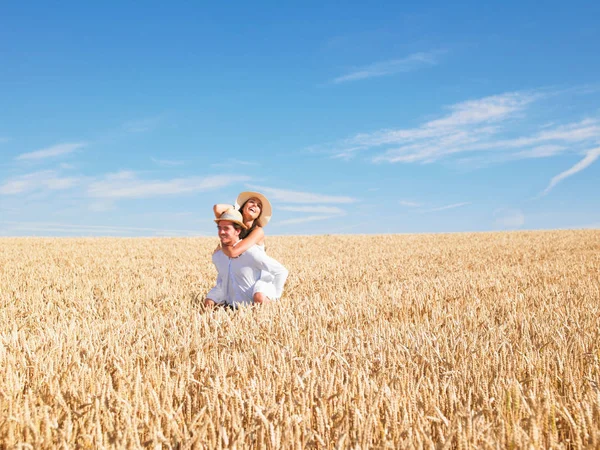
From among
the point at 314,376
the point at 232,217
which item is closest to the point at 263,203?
the point at 232,217

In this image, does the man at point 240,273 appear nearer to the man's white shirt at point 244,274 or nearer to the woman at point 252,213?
the man's white shirt at point 244,274

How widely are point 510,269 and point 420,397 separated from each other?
8.62 meters

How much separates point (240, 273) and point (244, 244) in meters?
0.55

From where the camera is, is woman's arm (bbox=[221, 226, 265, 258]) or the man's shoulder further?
the man's shoulder

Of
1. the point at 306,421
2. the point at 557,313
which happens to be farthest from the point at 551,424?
the point at 557,313

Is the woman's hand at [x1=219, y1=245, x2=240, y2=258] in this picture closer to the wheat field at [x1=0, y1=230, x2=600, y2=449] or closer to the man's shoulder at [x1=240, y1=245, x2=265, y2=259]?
the man's shoulder at [x1=240, y1=245, x2=265, y2=259]

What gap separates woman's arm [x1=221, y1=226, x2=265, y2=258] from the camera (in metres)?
5.54

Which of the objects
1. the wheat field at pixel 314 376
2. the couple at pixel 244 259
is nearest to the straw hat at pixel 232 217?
the couple at pixel 244 259

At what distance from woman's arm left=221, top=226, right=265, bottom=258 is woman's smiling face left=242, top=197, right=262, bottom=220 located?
0.21m

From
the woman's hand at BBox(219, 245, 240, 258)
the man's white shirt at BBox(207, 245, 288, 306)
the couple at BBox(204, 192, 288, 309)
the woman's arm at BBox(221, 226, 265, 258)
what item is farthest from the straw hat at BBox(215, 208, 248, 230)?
the man's white shirt at BBox(207, 245, 288, 306)

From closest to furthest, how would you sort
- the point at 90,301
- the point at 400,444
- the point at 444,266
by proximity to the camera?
the point at 400,444, the point at 90,301, the point at 444,266

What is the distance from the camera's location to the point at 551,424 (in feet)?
7.62

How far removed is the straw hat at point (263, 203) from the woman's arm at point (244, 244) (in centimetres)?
24

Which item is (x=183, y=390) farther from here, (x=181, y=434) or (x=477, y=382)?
(x=477, y=382)
